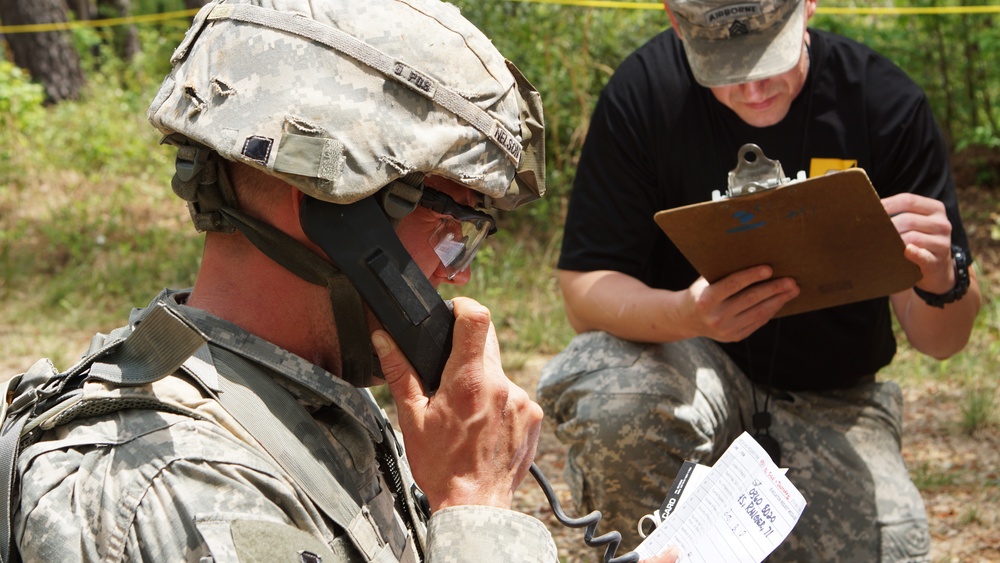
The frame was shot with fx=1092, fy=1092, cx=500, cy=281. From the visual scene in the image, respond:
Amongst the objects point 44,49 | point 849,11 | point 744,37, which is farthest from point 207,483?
point 44,49

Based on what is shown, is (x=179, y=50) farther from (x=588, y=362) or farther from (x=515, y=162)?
(x=588, y=362)

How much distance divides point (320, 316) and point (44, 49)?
10.8 metres

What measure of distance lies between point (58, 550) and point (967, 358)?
4.85 metres

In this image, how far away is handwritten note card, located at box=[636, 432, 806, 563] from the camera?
2.21 metres

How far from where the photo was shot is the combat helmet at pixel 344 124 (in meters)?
1.81

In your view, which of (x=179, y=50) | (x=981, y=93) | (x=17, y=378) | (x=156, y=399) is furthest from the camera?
(x=981, y=93)

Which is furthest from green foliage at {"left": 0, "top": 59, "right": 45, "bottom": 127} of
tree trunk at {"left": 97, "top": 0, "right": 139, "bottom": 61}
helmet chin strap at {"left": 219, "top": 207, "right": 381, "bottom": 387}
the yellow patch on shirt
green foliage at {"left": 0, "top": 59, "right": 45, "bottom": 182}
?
helmet chin strap at {"left": 219, "top": 207, "right": 381, "bottom": 387}

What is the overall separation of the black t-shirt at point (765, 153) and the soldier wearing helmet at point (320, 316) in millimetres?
1698

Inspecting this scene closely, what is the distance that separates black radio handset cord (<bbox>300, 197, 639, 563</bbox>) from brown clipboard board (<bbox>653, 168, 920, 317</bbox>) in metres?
1.11

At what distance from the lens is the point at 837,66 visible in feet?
12.1

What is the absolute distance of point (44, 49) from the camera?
452 inches

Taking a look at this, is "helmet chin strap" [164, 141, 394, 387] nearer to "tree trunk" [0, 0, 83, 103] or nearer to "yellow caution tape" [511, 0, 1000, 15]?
"yellow caution tape" [511, 0, 1000, 15]

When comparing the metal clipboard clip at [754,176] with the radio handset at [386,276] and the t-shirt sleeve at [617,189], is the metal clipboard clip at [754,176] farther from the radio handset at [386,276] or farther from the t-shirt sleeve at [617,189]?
the radio handset at [386,276]

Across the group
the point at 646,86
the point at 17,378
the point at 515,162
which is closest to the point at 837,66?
the point at 646,86
